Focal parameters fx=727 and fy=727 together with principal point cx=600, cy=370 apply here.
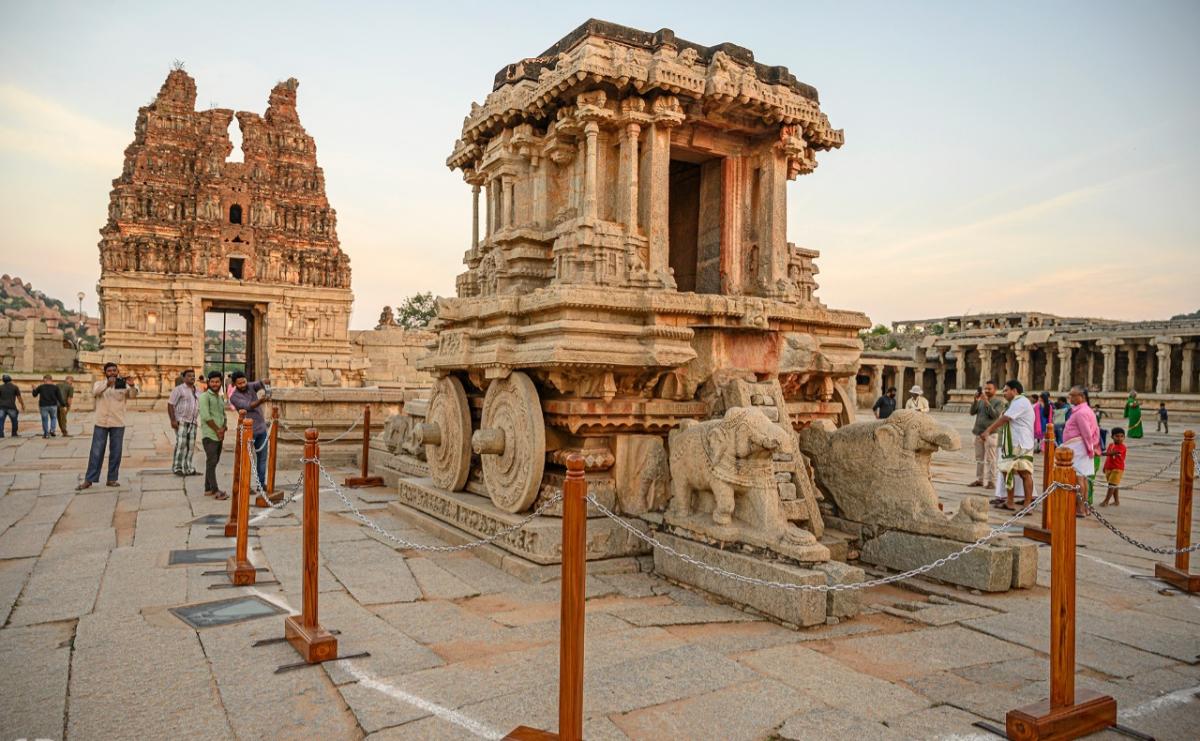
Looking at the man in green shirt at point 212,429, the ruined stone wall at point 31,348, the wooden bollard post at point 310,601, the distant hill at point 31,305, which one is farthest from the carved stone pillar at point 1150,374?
the distant hill at point 31,305

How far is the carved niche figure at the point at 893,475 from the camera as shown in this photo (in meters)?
5.11

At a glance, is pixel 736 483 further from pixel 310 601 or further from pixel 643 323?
pixel 310 601

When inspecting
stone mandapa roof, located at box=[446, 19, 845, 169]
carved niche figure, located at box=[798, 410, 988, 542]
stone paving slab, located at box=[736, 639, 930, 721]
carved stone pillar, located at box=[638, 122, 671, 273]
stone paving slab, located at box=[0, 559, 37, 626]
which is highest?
stone mandapa roof, located at box=[446, 19, 845, 169]

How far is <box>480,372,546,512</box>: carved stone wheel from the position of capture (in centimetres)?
568

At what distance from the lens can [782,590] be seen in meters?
4.18

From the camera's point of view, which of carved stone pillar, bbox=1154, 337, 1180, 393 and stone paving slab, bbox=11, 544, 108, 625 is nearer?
stone paving slab, bbox=11, 544, 108, 625

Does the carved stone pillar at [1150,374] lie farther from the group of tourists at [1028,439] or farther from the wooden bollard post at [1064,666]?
the wooden bollard post at [1064,666]

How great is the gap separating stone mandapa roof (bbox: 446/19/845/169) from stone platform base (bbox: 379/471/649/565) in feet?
12.1

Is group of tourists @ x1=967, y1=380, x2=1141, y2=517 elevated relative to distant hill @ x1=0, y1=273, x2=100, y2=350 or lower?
lower

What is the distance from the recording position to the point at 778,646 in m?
3.86

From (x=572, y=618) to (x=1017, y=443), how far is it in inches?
294

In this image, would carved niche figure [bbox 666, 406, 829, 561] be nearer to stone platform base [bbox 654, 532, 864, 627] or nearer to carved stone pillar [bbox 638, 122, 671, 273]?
stone platform base [bbox 654, 532, 864, 627]

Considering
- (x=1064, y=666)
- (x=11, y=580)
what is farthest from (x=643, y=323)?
(x=11, y=580)

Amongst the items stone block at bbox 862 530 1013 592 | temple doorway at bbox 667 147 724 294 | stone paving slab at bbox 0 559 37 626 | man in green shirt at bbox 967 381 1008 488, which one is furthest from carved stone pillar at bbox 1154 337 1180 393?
stone paving slab at bbox 0 559 37 626
